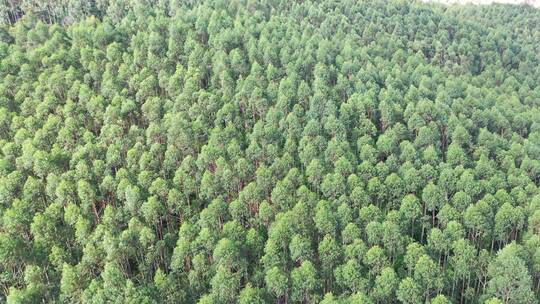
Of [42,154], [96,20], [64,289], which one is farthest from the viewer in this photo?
[96,20]

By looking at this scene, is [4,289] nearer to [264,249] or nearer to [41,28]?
[264,249]

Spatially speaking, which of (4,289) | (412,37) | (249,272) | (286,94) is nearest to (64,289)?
(4,289)

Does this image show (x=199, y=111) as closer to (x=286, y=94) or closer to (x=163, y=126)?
(x=163, y=126)

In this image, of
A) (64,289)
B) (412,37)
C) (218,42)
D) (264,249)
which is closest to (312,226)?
(264,249)

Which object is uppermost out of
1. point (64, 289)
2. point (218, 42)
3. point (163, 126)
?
point (218, 42)

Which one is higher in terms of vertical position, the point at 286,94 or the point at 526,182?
the point at 286,94

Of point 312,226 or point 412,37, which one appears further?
point 412,37

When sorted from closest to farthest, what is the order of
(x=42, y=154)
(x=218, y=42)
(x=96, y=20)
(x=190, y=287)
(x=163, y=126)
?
(x=190, y=287) < (x=42, y=154) < (x=163, y=126) < (x=218, y=42) < (x=96, y=20)
